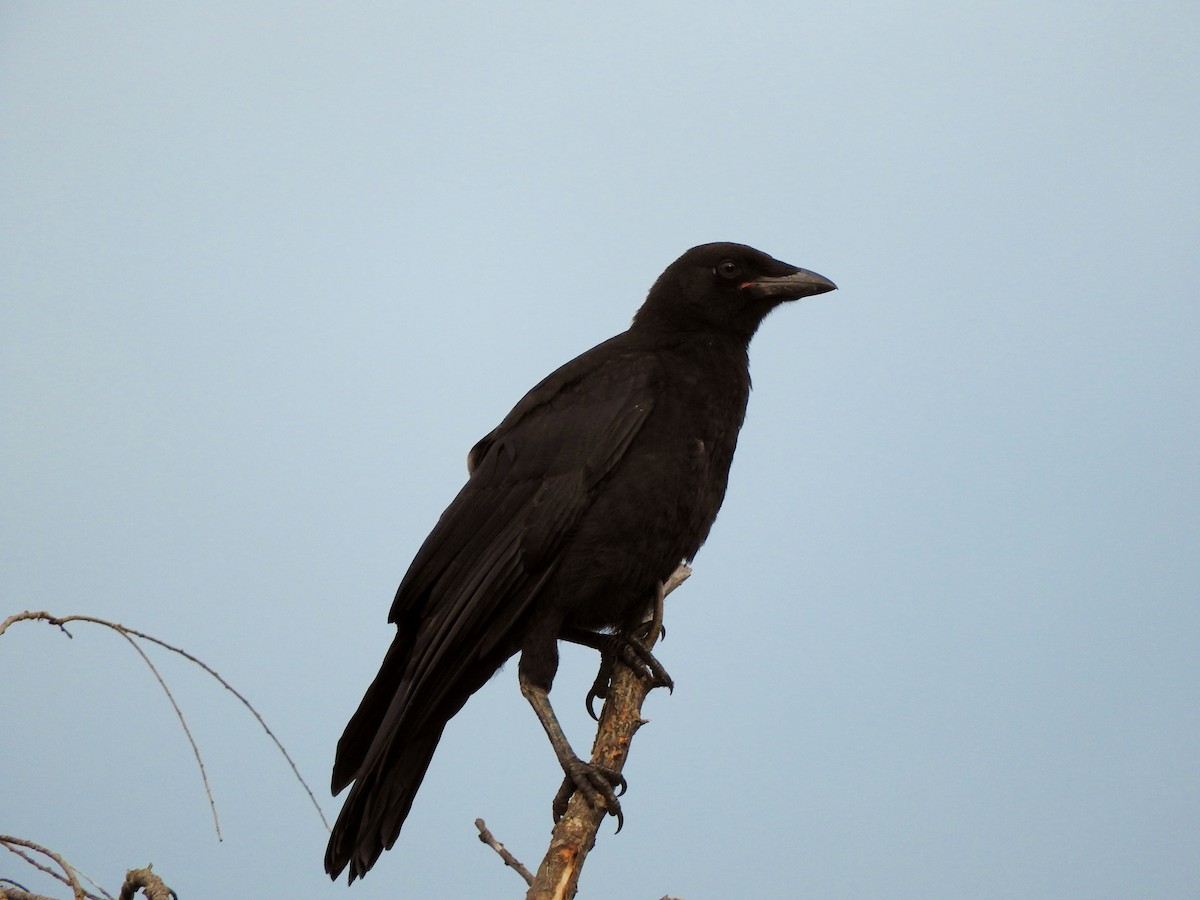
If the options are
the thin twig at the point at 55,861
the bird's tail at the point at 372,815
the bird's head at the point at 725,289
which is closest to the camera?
the thin twig at the point at 55,861

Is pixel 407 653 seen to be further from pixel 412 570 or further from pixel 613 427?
pixel 613 427

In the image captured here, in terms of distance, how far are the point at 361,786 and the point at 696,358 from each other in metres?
1.85

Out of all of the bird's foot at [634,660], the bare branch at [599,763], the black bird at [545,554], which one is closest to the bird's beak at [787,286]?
the black bird at [545,554]

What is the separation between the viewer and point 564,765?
11.5ft

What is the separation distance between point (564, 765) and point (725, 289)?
1931mm

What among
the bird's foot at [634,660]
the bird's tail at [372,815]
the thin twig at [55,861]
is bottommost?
the thin twig at [55,861]

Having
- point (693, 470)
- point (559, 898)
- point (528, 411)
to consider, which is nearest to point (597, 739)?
point (559, 898)

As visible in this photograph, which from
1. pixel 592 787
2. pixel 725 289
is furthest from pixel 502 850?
pixel 725 289

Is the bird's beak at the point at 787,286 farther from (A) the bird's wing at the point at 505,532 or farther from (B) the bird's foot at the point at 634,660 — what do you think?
(B) the bird's foot at the point at 634,660

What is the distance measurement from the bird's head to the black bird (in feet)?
0.94

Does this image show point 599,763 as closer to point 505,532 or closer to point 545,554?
point 545,554

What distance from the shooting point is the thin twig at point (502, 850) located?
10.6ft

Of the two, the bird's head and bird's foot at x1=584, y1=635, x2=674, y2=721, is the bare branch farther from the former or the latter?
the bird's head

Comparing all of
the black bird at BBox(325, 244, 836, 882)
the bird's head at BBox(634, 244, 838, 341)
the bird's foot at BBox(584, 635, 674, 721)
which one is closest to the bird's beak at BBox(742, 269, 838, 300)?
the bird's head at BBox(634, 244, 838, 341)
